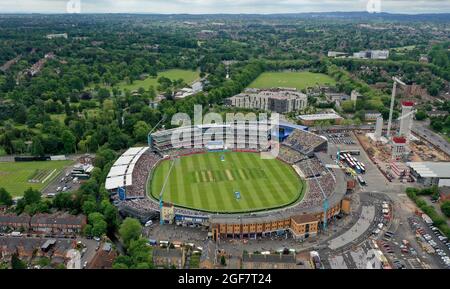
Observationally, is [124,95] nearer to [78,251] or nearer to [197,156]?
[197,156]

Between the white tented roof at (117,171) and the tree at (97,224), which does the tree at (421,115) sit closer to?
the white tented roof at (117,171)

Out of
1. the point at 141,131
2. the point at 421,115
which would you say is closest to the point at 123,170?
the point at 141,131

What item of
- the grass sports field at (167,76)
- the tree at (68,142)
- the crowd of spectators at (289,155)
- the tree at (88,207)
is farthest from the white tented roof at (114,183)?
the grass sports field at (167,76)

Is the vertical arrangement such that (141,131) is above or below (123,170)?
above

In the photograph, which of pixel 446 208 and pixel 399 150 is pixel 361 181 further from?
pixel 399 150

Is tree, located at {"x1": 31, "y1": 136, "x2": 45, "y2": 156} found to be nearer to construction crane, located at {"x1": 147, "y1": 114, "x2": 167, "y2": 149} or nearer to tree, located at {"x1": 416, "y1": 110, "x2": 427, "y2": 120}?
construction crane, located at {"x1": 147, "y1": 114, "x2": 167, "y2": 149}

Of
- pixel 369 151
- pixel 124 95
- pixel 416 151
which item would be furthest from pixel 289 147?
pixel 124 95
